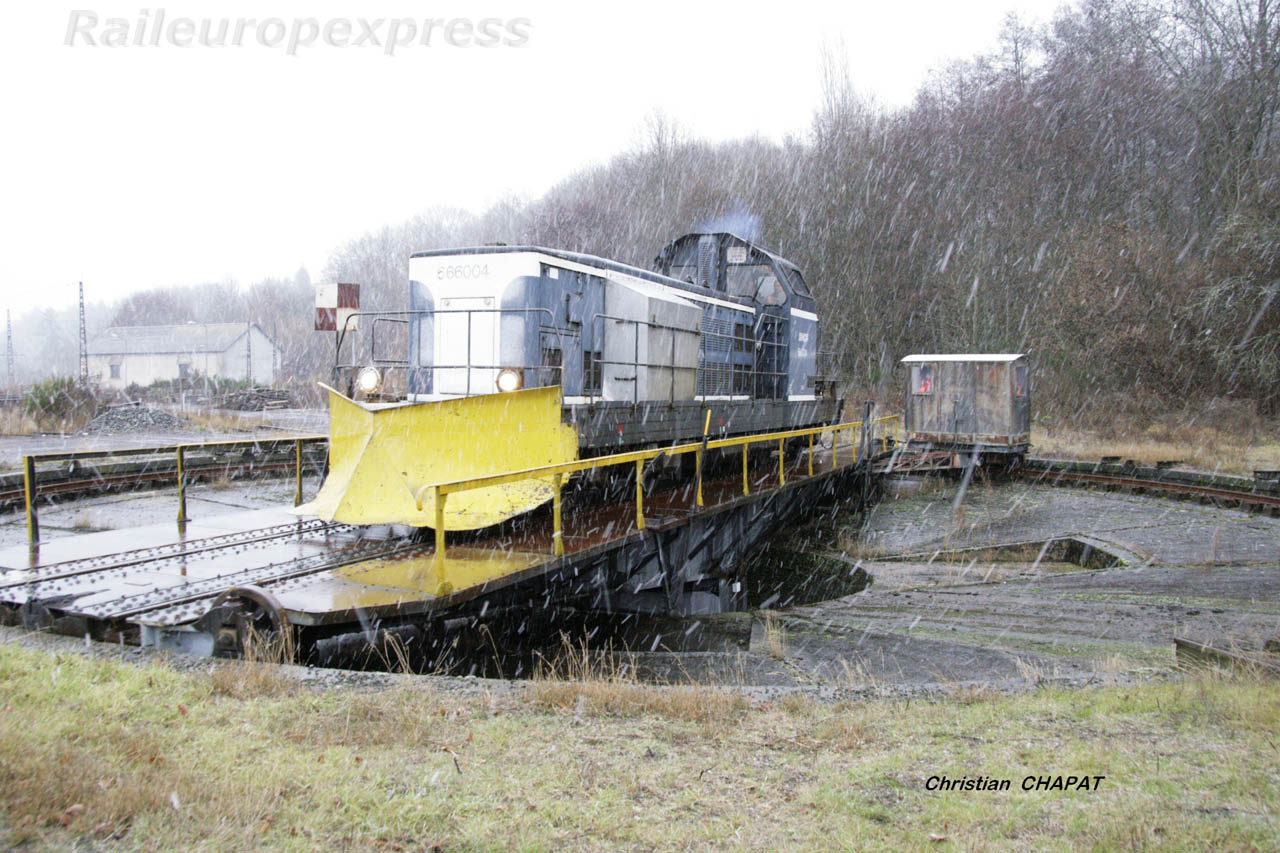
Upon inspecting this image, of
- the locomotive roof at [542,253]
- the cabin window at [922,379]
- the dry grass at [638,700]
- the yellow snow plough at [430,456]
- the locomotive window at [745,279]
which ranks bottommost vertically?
the dry grass at [638,700]

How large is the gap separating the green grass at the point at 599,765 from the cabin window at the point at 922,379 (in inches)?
529

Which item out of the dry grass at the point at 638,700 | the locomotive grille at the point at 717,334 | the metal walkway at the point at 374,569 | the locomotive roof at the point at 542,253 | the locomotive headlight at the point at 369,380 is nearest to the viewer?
the dry grass at the point at 638,700

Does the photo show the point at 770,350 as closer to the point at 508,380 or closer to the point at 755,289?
the point at 755,289

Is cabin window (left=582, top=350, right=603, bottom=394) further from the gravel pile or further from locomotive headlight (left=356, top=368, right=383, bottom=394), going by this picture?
the gravel pile

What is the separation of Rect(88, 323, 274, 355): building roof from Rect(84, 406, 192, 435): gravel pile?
33478 millimetres

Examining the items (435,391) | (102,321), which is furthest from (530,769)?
(102,321)

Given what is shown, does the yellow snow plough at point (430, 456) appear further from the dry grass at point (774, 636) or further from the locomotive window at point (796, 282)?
the locomotive window at point (796, 282)

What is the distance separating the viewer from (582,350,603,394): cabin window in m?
8.96

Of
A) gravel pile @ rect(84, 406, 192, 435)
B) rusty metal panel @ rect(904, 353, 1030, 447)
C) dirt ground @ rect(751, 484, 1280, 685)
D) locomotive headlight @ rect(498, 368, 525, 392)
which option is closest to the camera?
dirt ground @ rect(751, 484, 1280, 685)

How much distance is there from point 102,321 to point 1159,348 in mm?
123506

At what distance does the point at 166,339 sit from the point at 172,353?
3.07 meters

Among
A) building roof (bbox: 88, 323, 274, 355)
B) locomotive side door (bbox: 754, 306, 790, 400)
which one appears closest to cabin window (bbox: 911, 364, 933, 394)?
locomotive side door (bbox: 754, 306, 790, 400)

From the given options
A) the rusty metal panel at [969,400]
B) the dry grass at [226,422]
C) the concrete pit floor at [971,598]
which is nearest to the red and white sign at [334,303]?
the concrete pit floor at [971,598]

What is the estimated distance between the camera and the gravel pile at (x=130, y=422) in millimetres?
22344
